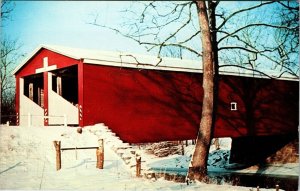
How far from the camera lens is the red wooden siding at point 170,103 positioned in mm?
11031

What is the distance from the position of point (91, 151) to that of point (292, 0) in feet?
20.2

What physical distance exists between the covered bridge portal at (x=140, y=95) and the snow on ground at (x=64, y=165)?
2.67 feet

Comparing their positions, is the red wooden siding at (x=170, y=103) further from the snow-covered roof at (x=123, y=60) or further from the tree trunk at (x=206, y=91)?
the tree trunk at (x=206, y=91)

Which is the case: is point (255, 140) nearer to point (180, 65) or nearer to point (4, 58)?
point (180, 65)

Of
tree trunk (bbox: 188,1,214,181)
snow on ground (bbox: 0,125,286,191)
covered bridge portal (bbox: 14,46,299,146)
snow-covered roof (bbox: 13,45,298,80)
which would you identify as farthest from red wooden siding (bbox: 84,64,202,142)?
tree trunk (bbox: 188,1,214,181)

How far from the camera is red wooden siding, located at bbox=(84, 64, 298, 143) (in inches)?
434

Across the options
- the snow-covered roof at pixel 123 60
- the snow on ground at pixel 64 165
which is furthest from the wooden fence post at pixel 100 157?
the snow-covered roof at pixel 123 60

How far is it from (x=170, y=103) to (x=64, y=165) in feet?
14.2

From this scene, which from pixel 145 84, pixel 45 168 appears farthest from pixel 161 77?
pixel 45 168

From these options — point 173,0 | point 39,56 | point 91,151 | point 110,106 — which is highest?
point 173,0

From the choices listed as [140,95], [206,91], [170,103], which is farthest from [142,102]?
[206,91]

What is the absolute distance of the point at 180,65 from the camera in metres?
12.5

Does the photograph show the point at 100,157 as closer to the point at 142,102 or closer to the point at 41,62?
the point at 142,102

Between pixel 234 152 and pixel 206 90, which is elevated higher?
pixel 206 90
